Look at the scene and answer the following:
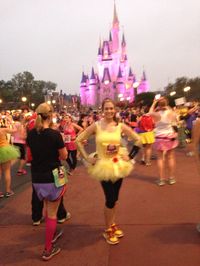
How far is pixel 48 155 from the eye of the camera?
14.3 ft

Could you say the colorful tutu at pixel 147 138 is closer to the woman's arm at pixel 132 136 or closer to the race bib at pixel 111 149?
the woman's arm at pixel 132 136

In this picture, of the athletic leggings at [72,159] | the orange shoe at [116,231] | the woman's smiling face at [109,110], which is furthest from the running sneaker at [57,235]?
the athletic leggings at [72,159]

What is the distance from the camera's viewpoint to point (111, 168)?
Result: 4492mm

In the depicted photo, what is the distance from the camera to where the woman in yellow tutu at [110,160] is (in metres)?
4.54

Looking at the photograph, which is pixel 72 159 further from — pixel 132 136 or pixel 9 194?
pixel 132 136

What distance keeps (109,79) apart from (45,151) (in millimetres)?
109825

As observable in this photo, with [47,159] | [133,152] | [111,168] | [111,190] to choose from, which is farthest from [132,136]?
[47,159]

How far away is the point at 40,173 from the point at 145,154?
6650 mm

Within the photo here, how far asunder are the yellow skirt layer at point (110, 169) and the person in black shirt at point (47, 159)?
1.61 ft

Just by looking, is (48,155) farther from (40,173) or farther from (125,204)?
(125,204)

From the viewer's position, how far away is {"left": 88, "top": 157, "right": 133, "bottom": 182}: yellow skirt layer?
14.7 ft

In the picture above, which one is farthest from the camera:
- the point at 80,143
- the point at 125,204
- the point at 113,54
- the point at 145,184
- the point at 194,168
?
the point at 113,54

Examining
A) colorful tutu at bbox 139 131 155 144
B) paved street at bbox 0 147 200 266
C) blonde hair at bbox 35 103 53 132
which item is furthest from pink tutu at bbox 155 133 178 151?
blonde hair at bbox 35 103 53 132

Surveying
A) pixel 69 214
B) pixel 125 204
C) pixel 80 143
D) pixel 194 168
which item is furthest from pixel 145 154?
pixel 80 143
